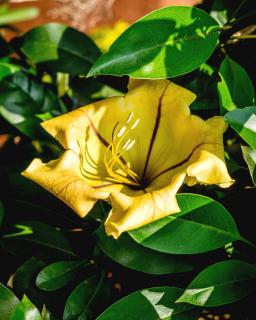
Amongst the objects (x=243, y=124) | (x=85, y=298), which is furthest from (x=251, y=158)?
(x=85, y=298)

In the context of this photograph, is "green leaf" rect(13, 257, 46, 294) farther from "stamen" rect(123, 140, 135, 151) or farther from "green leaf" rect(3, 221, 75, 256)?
"stamen" rect(123, 140, 135, 151)

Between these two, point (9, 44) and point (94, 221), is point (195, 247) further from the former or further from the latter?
point (9, 44)

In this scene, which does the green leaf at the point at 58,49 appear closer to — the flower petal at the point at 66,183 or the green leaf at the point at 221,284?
the flower petal at the point at 66,183

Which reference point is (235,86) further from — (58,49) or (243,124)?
(58,49)

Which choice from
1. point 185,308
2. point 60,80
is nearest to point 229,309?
point 185,308

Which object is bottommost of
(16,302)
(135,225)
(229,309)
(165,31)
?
(229,309)
